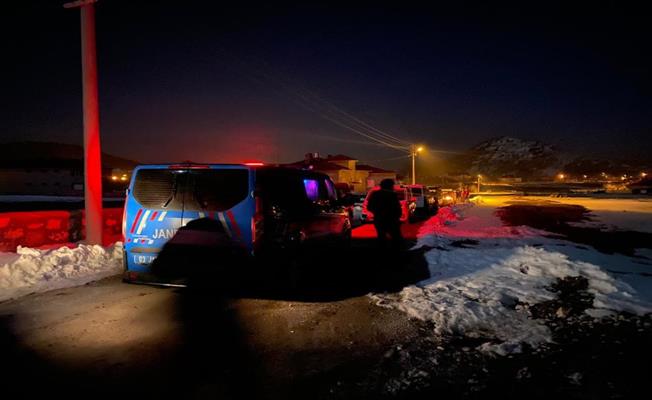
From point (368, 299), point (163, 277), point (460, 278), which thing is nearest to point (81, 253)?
point (163, 277)

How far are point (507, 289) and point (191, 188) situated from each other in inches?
191

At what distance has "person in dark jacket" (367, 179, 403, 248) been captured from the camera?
813cm

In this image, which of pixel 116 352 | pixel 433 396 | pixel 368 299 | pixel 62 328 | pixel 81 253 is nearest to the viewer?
pixel 433 396

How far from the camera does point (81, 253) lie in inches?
311

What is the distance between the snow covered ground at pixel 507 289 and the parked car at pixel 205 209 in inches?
73.6

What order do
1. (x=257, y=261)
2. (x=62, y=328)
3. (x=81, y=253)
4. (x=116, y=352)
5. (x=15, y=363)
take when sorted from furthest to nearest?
(x=81, y=253)
(x=257, y=261)
(x=62, y=328)
(x=116, y=352)
(x=15, y=363)

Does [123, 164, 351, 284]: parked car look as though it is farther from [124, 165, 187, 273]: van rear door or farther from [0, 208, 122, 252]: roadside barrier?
[0, 208, 122, 252]: roadside barrier

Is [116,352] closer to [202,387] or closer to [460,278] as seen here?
[202,387]

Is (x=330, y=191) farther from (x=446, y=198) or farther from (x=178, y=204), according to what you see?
(x=446, y=198)

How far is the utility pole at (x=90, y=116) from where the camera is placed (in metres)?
8.47

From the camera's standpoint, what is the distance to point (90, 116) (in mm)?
8523

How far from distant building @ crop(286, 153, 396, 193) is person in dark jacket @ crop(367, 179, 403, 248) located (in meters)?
43.8

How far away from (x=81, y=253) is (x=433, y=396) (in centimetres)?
750

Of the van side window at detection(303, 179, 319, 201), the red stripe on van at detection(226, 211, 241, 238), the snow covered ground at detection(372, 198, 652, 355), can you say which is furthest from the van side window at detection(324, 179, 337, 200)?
the red stripe on van at detection(226, 211, 241, 238)
